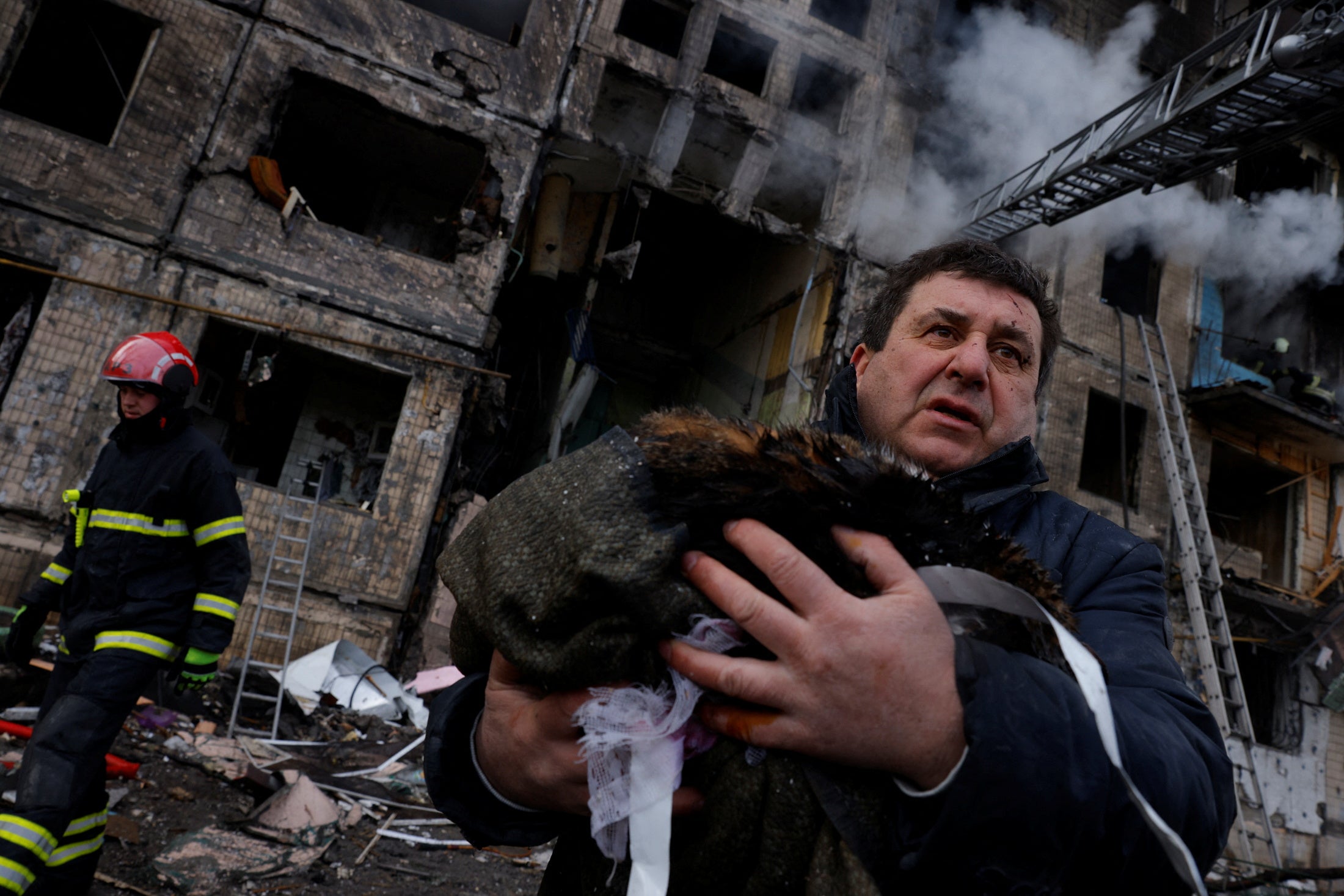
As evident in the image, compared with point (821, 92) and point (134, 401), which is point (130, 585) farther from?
point (821, 92)

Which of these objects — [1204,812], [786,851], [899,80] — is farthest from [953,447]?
[899,80]

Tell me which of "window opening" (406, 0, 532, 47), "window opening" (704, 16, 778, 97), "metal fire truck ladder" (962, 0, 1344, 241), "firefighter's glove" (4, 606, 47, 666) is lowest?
"firefighter's glove" (4, 606, 47, 666)

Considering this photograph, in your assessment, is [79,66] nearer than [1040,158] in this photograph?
Yes

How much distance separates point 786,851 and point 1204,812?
456 mm

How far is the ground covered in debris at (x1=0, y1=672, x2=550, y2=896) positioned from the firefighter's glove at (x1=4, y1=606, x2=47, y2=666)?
0.64 meters

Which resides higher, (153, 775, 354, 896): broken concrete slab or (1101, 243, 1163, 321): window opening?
(1101, 243, 1163, 321): window opening

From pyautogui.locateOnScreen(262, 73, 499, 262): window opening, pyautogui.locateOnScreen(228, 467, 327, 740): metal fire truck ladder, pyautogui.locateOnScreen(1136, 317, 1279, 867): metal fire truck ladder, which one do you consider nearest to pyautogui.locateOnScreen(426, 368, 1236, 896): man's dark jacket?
pyautogui.locateOnScreen(228, 467, 327, 740): metal fire truck ladder

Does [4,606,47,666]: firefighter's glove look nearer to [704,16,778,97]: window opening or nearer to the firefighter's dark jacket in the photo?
the firefighter's dark jacket

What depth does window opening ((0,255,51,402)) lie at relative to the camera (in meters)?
7.54

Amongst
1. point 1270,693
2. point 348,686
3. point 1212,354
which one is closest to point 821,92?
point 1212,354

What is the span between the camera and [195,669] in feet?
11.0

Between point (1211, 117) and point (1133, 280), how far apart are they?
6.49 meters

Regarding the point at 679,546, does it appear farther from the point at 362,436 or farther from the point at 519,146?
the point at 362,436

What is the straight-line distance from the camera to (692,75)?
423 inches
